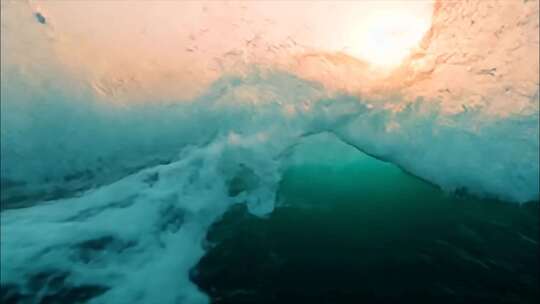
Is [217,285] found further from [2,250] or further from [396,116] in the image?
[396,116]

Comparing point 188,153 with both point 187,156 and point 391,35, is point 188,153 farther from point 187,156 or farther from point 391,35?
point 391,35

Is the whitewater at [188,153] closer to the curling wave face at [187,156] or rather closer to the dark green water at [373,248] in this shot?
the curling wave face at [187,156]

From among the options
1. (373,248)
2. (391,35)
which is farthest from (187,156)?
(391,35)

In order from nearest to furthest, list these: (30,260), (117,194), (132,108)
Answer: (30,260) → (117,194) → (132,108)

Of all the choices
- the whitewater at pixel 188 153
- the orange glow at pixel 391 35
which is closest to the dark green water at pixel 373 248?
the whitewater at pixel 188 153

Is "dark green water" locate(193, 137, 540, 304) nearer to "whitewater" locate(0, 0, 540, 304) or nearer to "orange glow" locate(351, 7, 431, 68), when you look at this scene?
"whitewater" locate(0, 0, 540, 304)

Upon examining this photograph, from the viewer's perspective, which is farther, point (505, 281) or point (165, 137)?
point (165, 137)

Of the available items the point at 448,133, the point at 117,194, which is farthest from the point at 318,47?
the point at 117,194
